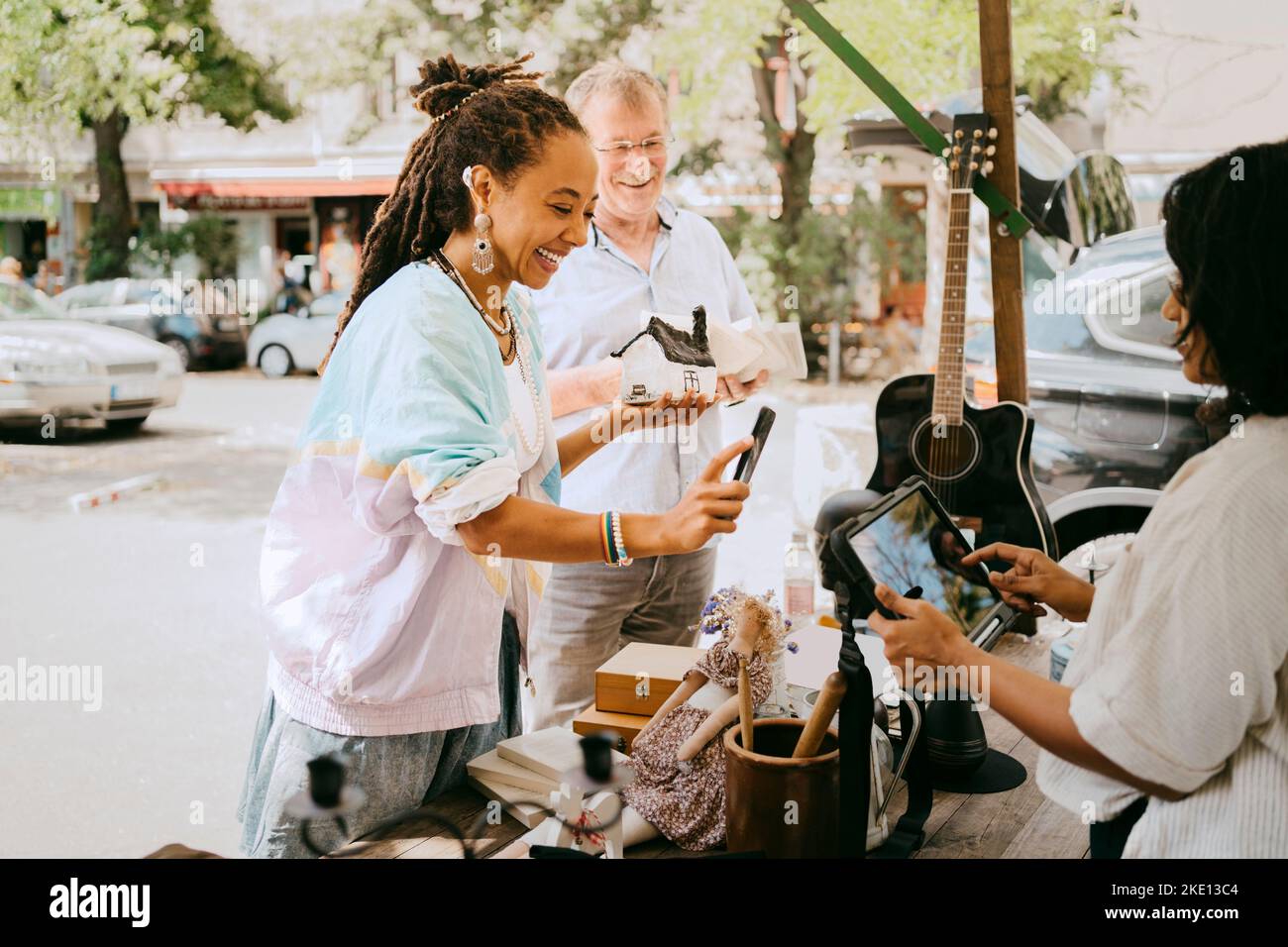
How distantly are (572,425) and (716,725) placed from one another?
1226 millimetres

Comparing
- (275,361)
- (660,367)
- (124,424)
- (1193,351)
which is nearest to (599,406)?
(660,367)

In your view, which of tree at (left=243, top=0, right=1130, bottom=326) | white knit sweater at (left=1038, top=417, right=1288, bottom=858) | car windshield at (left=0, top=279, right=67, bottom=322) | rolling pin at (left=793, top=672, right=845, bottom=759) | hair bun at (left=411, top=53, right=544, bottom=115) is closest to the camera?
white knit sweater at (left=1038, top=417, right=1288, bottom=858)

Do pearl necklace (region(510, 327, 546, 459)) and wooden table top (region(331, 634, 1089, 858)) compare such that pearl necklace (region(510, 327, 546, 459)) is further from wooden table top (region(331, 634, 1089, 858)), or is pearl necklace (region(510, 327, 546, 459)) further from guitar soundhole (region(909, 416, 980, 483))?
guitar soundhole (region(909, 416, 980, 483))

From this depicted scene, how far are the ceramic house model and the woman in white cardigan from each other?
3.46 ft

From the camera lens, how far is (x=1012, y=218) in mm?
3018

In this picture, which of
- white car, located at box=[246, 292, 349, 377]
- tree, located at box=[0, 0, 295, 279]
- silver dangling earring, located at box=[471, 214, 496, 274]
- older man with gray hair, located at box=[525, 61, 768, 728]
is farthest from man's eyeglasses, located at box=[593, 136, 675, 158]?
white car, located at box=[246, 292, 349, 377]

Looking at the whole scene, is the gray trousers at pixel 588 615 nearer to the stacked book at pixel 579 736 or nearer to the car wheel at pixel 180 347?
the stacked book at pixel 579 736

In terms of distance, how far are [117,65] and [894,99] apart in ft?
24.3

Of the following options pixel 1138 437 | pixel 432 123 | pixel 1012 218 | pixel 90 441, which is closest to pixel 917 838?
pixel 432 123

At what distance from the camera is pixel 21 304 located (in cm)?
891

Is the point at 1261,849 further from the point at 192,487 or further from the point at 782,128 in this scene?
the point at 782,128

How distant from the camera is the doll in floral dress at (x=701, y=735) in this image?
5.00ft

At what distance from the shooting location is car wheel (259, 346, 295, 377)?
1373 cm

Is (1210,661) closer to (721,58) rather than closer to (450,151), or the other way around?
(450,151)
